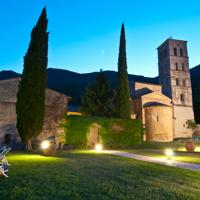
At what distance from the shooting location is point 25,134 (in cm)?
1830

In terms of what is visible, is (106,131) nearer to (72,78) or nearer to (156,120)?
(156,120)

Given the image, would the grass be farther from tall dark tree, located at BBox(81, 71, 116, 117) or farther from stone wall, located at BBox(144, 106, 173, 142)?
stone wall, located at BBox(144, 106, 173, 142)

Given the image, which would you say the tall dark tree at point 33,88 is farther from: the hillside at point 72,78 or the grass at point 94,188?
the hillside at point 72,78

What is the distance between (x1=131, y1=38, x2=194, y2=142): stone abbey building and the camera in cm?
3356

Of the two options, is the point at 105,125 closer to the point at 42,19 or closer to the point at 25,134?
the point at 25,134

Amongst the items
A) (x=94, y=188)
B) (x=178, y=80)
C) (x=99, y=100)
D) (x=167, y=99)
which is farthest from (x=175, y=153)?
(x=178, y=80)

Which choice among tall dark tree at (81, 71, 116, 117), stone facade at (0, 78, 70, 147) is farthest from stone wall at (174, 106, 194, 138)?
stone facade at (0, 78, 70, 147)

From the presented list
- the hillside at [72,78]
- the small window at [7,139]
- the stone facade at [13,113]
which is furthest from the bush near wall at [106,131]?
the hillside at [72,78]

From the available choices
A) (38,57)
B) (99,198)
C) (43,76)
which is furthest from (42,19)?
(99,198)

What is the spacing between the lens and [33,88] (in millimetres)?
18906

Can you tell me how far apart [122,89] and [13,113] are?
49.5 feet

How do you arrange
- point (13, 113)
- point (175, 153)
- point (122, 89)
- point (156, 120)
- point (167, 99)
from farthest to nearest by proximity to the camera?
point (167, 99) < point (156, 120) < point (122, 89) < point (13, 113) < point (175, 153)

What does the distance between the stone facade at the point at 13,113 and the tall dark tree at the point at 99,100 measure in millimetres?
8928

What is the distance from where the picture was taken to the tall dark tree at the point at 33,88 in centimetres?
1844
